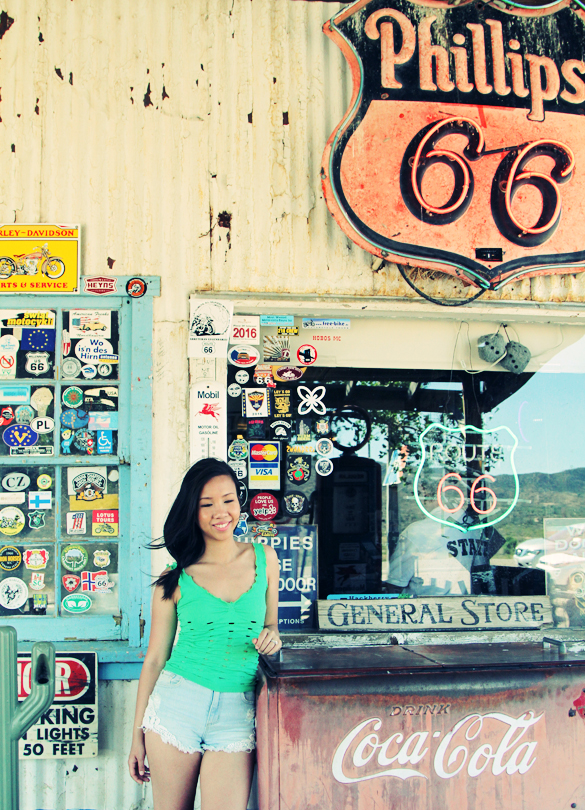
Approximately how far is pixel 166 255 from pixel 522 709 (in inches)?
112

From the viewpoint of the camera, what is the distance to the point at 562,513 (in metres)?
3.86

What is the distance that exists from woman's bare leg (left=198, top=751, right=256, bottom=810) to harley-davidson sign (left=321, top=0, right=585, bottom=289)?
2606mm

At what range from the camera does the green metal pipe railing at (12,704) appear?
209cm

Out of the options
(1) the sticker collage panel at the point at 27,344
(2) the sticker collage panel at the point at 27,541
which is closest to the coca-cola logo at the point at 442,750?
(2) the sticker collage panel at the point at 27,541

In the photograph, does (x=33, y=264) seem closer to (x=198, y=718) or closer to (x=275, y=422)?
(x=275, y=422)

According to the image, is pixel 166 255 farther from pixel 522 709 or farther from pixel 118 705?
→ pixel 522 709

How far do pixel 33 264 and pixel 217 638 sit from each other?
2.34m

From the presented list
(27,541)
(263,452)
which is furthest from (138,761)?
(263,452)

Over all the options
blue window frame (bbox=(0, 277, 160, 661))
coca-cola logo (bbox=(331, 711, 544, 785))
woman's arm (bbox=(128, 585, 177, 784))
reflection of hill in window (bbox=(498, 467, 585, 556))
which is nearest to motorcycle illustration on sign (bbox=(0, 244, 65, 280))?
blue window frame (bbox=(0, 277, 160, 661))

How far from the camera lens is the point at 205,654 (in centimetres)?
231

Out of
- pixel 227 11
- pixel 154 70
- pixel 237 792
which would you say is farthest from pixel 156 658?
pixel 227 11

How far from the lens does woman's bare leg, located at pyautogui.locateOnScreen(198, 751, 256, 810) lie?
216cm

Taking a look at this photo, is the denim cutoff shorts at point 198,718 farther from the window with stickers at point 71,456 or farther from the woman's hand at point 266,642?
the window with stickers at point 71,456

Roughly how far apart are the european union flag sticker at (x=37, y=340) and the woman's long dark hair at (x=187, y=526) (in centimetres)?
149
